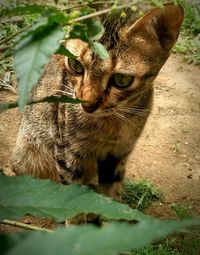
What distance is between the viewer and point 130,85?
2.48 metres

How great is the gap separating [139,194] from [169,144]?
2.39 feet

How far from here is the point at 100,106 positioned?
7.86 feet

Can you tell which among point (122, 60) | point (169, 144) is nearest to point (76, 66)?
point (122, 60)

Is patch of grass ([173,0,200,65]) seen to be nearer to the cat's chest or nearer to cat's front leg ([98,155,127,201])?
cat's front leg ([98,155,127,201])

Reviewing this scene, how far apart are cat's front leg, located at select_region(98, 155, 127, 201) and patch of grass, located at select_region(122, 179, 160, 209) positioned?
0.18 m

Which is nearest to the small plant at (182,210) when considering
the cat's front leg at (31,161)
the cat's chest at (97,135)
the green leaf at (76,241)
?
the cat's chest at (97,135)

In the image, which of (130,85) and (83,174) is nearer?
(130,85)

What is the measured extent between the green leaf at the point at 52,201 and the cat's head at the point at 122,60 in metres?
1.24

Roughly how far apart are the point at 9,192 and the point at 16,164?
2530 millimetres

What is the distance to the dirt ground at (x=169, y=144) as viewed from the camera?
12.2 feet

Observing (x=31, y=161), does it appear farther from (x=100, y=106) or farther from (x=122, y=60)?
(x=122, y=60)

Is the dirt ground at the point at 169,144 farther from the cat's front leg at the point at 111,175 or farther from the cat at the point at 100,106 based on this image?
the cat at the point at 100,106

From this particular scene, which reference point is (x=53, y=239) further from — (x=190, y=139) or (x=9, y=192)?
(x=190, y=139)

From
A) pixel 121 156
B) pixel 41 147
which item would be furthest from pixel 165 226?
pixel 41 147
